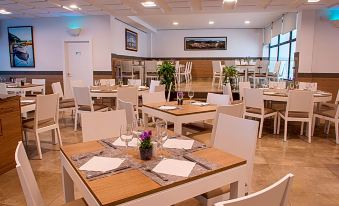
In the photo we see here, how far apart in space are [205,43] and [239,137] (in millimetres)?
12026

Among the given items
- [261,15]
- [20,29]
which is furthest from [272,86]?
[20,29]

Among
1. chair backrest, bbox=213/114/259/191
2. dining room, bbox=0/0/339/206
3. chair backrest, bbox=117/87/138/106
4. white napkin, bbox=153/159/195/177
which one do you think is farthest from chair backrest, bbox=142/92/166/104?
white napkin, bbox=153/159/195/177

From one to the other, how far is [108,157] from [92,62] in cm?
693

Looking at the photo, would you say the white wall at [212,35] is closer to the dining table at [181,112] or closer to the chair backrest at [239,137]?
the dining table at [181,112]

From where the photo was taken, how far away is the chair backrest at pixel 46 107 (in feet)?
11.4

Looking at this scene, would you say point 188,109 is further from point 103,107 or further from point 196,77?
point 196,77

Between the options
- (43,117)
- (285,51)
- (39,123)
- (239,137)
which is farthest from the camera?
(285,51)

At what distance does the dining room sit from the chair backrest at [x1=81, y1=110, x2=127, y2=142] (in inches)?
0.5

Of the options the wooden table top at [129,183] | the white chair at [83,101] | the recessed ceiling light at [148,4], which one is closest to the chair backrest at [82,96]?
the white chair at [83,101]

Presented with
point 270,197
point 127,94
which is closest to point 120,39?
point 127,94

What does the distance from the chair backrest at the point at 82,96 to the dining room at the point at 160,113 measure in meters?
0.06

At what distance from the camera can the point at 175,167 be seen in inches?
55.5

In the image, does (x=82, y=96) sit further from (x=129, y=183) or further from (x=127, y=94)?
(x=129, y=183)

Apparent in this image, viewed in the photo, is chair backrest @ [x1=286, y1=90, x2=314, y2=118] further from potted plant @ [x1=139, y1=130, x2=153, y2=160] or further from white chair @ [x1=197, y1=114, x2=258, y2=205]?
potted plant @ [x1=139, y1=130, x2=153, y2=160]
